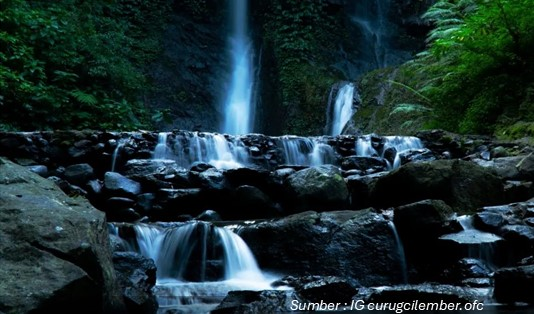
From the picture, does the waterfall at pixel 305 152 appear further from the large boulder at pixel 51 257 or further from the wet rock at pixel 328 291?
the large boulder at pixel 51 257

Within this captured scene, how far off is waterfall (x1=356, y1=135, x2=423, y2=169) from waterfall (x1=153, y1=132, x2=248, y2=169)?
2271 millimetres

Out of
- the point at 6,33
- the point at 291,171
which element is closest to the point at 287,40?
the point at 6,33

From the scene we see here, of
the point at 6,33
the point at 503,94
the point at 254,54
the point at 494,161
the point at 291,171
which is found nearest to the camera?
the point at 494,161

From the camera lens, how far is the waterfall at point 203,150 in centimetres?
887

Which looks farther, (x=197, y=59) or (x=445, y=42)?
Result: (x=197, y=59)

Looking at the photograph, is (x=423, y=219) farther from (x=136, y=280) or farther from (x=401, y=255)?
(x=136, y=280)

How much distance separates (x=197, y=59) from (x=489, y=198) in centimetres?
1314

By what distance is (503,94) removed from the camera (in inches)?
375

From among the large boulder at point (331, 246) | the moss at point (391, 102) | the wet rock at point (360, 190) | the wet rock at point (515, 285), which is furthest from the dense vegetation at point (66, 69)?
the wet rock at point (515, 285)

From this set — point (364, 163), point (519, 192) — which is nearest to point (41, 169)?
point (364, 163)

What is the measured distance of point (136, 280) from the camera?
158 inches

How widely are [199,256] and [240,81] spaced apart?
13.4m

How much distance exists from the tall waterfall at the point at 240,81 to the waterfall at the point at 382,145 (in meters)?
7.03

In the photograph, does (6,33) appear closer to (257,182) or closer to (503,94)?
(257,182)
